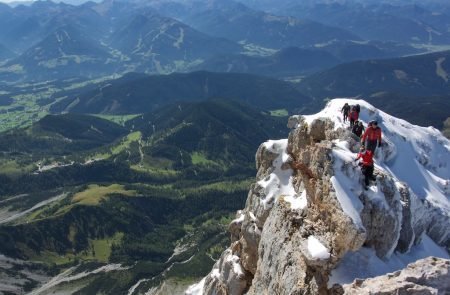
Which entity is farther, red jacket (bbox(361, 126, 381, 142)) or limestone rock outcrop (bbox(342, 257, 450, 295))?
red jacket (bbox(361, 126, 381, 142))

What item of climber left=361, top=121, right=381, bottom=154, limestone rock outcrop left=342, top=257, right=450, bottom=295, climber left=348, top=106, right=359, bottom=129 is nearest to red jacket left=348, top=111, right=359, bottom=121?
climber left=348, top=106, right=359, bottom=129

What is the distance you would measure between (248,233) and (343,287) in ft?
77.6

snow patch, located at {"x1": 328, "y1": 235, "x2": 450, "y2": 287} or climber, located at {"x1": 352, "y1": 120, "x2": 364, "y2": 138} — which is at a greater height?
climber, located at {"x1": 352, "y1": 120, "x2": 364, "y2": 138}

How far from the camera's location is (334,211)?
1470 inches

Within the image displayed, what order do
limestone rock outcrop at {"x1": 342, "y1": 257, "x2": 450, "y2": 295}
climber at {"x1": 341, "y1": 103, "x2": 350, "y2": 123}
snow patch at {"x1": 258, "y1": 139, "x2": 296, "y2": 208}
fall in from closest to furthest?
limestone rock outcrop at {"x1": 342, "y1": 257, "x2": 450, "y2": 295} < climber at {"x1": 341, "y1": 103, "x2": 350, "y2": 123} < snow patch at {"x1": 258, "y1": 139, "x2": 296, "y2": 208}

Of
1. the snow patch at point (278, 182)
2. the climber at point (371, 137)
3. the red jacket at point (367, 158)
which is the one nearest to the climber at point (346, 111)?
the snow patch at point (278, 182)

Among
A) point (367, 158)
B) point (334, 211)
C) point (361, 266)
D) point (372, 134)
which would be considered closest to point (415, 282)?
point (361, 266)

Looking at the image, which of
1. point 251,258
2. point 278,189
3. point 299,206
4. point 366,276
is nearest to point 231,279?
point 251,258

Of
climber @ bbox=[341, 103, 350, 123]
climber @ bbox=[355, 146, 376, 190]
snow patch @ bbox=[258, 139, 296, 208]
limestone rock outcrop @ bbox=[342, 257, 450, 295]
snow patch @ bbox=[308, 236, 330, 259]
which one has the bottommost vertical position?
snow patch @ bbox=[258, 139, 296, 208]

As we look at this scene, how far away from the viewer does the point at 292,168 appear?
2127 inches

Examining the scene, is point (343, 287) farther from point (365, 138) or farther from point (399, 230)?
point (365, 138)

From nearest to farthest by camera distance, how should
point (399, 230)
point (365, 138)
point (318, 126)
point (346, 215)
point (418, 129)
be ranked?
point (346, 215)
point (399, 230)
point (365, 138)
point (318, 126)
point (418, 129)

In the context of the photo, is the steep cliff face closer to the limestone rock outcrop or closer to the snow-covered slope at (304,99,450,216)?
the snow-covered slope at (304,99,450,216)

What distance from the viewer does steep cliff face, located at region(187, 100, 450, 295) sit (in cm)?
3591
